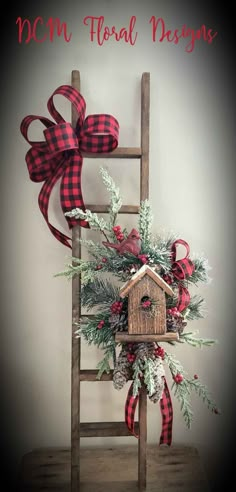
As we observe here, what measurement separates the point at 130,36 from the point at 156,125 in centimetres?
25

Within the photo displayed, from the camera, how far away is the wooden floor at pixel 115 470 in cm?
113

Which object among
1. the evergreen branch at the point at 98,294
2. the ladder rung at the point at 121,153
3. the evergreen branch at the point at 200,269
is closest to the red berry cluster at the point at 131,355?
the evergreen branch at the point at 98,294

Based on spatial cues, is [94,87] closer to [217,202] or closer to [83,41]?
[83,41]

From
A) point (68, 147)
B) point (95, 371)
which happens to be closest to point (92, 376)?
point (95, 371)

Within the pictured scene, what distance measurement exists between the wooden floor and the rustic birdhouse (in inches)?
17.6

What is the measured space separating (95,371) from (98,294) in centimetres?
21

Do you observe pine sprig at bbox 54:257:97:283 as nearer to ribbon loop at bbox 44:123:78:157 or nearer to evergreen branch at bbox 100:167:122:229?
evergreen branch at bbox 100:167:122:229

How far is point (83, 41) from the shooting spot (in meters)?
1.22

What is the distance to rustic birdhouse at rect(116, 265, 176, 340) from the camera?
0.95 meters

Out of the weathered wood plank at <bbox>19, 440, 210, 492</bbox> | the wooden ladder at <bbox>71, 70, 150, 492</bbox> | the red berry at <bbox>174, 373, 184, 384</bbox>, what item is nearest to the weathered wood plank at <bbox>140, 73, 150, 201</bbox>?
the wooden ladder at <bbox>71, 70, 150, 492</bbox>

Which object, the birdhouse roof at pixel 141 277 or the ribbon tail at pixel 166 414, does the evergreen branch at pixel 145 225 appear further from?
the ribbon tail at pixel 166 414

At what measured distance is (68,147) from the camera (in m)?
1.05

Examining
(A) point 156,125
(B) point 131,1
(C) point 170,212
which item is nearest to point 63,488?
(C) point 170,212

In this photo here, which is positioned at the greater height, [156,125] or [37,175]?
[156,125]
